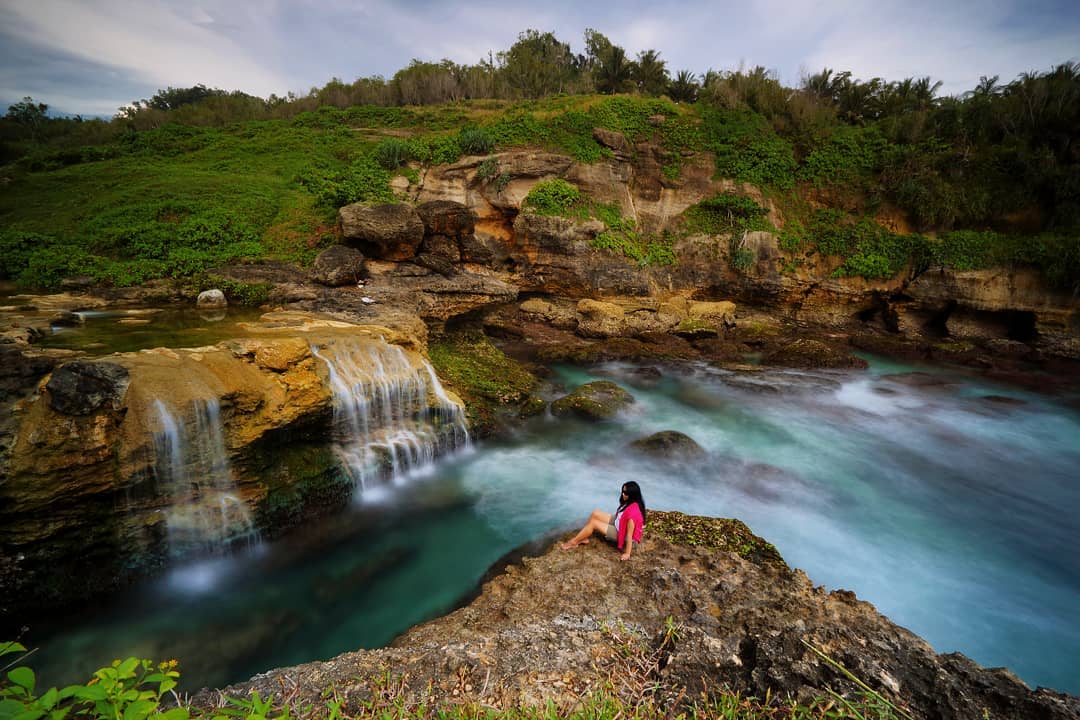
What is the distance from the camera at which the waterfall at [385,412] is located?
22.4 feet

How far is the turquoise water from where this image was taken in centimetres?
477

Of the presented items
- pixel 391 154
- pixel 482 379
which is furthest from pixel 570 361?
pixel 391 154

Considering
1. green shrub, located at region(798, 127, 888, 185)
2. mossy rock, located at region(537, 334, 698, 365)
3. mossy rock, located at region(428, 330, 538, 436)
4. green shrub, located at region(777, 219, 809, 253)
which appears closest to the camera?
mossy rock, located at region(428, 330, 538, 436)

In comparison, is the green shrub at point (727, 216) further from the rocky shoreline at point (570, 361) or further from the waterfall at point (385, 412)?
the waterfall at point (385, 412)

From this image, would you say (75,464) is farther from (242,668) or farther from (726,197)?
(726,197)

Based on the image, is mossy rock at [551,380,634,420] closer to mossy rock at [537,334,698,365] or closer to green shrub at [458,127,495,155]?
mossy rock at [537,334,698,365]

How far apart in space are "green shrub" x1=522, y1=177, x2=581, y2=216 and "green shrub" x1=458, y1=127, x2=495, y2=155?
2577mm

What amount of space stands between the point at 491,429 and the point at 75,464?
589 centimetres

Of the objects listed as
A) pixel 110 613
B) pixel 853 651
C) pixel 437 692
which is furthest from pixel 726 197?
pixel 110 613

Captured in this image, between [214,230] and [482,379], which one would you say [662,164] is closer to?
[482,379]

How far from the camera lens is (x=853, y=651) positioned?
2795mm

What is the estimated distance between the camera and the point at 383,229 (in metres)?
11.1

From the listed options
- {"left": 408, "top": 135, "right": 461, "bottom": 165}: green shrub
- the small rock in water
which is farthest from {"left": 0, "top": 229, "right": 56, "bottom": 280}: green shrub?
{"left": 408, "top": 135, "right": 461, "bottom": 165}: green shrub

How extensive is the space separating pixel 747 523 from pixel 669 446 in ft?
6.92
